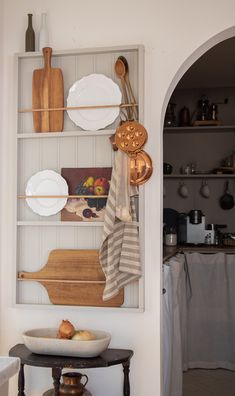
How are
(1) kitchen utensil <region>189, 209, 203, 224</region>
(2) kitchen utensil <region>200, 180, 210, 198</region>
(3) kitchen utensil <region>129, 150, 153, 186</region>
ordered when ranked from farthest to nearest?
(2) kitchen utensil <region>200, 180, 210, 198</region>, (1) kitchen utensil <region>189, 209, 203, 224</region>, (3) kitchen utensil <region>129, 150, 153, 186</region>

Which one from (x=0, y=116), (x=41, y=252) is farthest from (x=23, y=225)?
(x=0, y=116)

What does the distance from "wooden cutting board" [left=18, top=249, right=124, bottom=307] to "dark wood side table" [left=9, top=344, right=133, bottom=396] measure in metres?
0.25

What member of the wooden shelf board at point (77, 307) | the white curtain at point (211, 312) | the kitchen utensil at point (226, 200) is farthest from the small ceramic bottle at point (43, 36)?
the kitchen utensil at point (226, 200)

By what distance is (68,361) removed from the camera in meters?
2.12

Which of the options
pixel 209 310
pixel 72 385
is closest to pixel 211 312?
pixel 209 310

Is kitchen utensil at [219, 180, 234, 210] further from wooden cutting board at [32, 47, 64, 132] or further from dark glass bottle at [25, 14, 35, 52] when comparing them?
dark glass bottle at [25, 14, 35, 52]

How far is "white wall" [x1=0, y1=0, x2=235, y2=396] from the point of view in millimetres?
2359

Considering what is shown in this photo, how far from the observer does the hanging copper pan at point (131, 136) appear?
2.29m

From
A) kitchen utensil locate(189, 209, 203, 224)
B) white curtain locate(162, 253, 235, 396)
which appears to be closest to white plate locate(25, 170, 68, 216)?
white curtain locate(162, 253, 235, 396)

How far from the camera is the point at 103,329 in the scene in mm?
2414

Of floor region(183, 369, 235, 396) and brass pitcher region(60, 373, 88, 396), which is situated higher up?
brass pitcher region(60, 373, 88, 396)

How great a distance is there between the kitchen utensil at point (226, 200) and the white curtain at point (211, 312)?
2.72 ft

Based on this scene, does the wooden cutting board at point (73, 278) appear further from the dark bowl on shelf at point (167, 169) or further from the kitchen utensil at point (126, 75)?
the dark bowl on shelf at point (167, 169)

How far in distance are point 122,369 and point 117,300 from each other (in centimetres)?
35
